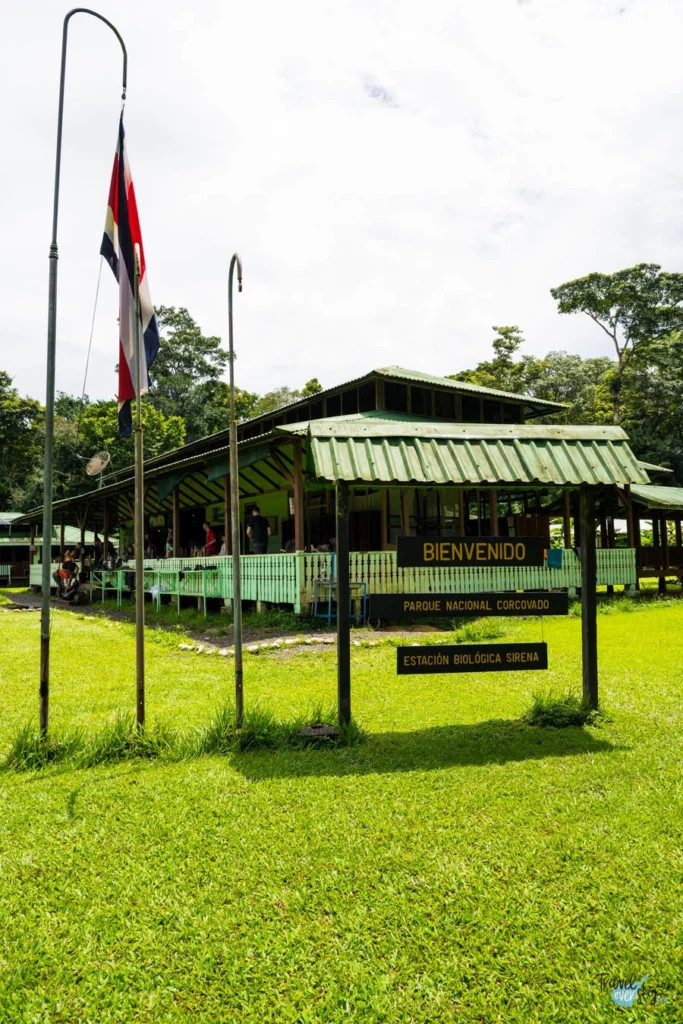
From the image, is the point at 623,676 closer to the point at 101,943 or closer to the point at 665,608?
the point at 101,943

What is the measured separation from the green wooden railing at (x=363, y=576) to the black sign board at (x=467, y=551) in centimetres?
530

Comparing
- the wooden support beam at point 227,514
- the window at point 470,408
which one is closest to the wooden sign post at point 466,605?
the wooden support beam at point 227,514

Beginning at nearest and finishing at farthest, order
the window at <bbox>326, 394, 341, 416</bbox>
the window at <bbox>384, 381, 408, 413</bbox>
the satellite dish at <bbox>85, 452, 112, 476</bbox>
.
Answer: the satellite dish at <bbox>85, 452, 112, 476</bbox>, the window at <bbox>384, 381, 408, 413</bbox>, the window at <bbox>326, 394, 341, 416</bbox>

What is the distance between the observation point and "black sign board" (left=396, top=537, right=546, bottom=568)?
19.5ft

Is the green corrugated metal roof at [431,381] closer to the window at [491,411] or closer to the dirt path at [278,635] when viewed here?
the window at [491,411]

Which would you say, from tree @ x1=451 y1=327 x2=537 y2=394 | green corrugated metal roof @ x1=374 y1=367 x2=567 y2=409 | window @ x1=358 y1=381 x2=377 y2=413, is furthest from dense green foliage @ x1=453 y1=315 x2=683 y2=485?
window @ x1=358 y1=381 x2=377 y2=413

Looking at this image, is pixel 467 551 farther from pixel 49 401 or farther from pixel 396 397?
pixel 396 397

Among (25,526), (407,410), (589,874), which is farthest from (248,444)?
(25,526)

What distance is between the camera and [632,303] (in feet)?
148

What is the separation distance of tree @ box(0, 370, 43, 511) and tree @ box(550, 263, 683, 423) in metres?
40.2

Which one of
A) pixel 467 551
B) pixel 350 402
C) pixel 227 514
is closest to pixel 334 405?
pixel 350 402

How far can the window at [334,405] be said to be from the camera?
69.4ft

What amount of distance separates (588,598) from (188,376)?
68.8 metres

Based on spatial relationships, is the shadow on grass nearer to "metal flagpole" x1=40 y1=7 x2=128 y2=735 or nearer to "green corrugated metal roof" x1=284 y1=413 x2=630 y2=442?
"metal flagpole" x1=40 y1=7 x2=128 y2=735
